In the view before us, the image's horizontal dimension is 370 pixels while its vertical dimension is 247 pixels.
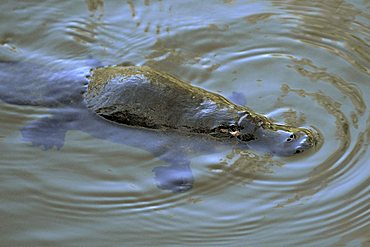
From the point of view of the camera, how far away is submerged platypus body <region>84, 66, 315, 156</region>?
4227 millimetres

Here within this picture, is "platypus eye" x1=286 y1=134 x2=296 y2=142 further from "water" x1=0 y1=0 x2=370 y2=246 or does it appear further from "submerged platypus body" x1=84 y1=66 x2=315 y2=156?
"water" x1=0 y1=0 x2=370 y2=246

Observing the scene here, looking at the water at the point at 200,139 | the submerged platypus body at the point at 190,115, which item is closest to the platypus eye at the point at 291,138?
the submerged platypus body at the point at 190,115

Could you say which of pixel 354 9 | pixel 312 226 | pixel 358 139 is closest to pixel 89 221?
pixel 312 226

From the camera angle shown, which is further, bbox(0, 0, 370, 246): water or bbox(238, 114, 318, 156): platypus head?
bbox(238, 114, 318, 156): platypus head

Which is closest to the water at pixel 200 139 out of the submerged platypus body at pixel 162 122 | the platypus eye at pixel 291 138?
the submerged platypus body at pixel 162 122

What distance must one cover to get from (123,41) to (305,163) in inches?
74.2

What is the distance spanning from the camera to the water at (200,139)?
3750mm

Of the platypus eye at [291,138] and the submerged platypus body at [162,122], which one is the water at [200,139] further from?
the platypus eye at [291,138]

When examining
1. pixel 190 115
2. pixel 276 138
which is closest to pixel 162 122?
pixel 190 115

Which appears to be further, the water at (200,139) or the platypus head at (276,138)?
the platypus head at (276,138)

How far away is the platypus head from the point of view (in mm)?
4223

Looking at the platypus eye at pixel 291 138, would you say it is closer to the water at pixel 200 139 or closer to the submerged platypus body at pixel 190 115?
the submerged platypus body at pixel 190 115

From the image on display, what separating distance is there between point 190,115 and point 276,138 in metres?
0.55

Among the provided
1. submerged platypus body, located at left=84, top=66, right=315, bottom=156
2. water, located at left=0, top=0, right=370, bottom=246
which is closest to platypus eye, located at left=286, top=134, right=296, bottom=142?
submerged platypus body, located at left=84, top=66, right=315, bottom=156
